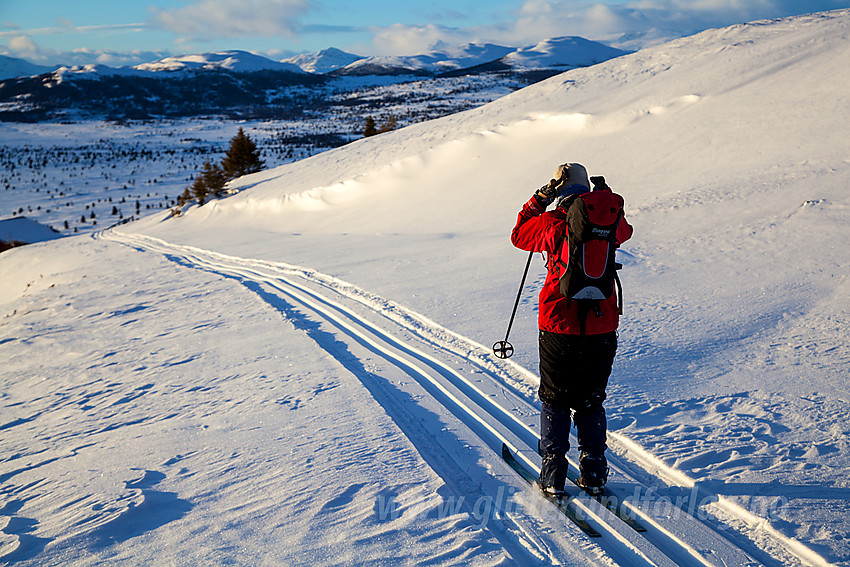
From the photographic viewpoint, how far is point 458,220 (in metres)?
14.0

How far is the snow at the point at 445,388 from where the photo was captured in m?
2.82

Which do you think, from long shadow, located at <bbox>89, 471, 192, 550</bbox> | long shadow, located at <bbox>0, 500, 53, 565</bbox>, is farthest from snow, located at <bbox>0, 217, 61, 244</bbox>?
long shadow, located at <bbox>89, 471, 192, 550</bbox>

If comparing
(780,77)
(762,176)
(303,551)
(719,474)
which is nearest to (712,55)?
(780,77)

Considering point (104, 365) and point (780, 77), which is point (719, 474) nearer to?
point (104, 365)

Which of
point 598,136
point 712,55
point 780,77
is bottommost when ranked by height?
point 598,136

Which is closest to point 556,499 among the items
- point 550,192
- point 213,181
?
point 550,192

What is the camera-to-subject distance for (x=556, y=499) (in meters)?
3.02

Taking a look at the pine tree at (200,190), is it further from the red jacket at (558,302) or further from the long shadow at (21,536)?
the red jacket at (558,302)

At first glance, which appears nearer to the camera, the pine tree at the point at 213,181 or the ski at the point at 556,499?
the ski at the point at 556,499

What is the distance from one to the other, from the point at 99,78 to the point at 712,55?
7688 inches

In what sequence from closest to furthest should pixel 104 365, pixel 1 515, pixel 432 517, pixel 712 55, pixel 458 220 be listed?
pixel 432 517 < pixel 1 515 < pixel 104 365 < pixel 458 220 < pixel 712 55

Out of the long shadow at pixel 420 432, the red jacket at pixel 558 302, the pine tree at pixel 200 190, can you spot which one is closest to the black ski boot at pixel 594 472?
the long shadow at pixel 420 432

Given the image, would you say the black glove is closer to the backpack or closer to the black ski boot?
the backpack

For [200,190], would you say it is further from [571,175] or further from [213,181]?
[571,175]
